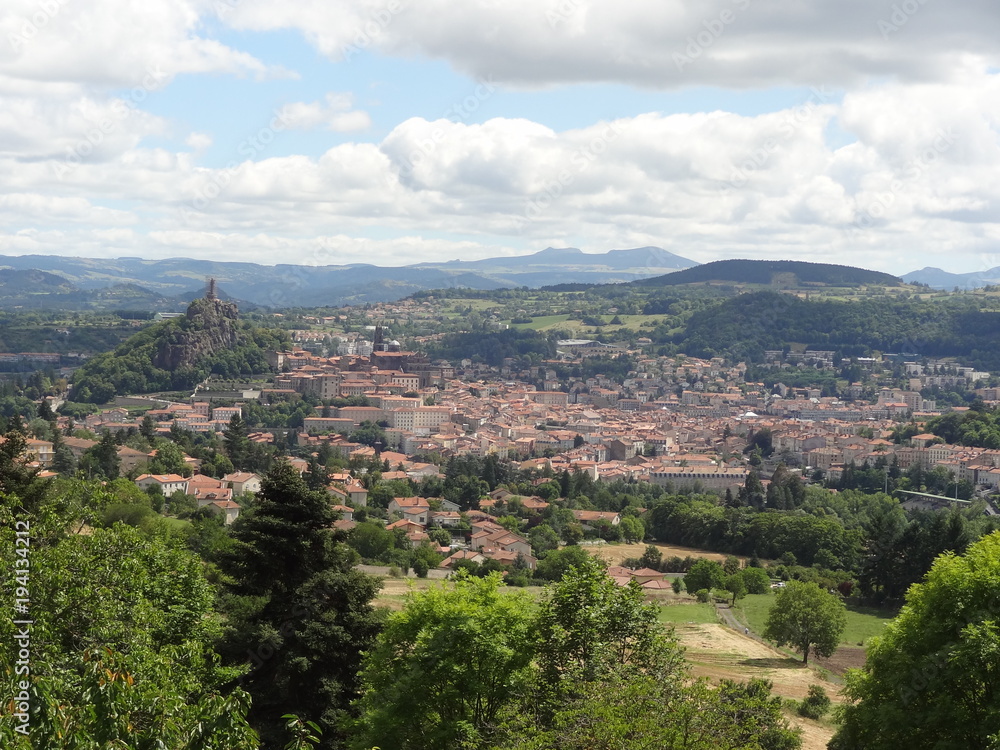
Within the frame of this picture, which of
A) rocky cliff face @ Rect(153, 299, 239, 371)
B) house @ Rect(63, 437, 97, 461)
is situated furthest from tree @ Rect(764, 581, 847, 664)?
rocky cliff face @ Rect(153, 299, 239, 371)

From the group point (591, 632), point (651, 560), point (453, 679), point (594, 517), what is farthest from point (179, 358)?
point (591, 632)

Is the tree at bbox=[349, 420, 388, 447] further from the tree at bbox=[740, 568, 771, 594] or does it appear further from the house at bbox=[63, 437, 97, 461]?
the tree at bbox=[740, 568, 771, 594]

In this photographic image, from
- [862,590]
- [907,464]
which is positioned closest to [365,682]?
[862,590]

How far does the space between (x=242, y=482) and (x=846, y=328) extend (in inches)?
5223

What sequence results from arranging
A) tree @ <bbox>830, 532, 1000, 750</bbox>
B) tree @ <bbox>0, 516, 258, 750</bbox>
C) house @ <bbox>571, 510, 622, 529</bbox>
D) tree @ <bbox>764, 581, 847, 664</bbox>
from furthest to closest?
1. house @ <bbox>571, 510, 622, 529</bbox>
2. tree @ <bbox>764, 581, 847, 664</bbox>
3. tree @ <bbox>830, 532, 1000, 750</bbox>
4. tree @ <bbox>0, 516, 258, 750</bbox>

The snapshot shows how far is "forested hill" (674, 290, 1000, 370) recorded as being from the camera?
Result: 16906 centimetres

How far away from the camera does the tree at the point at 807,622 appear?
3278 centimetres

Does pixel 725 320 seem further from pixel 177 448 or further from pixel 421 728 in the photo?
pixel 421 728

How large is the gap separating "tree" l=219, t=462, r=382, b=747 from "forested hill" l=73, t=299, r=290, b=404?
9373cm

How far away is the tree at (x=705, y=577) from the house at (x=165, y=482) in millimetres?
26268

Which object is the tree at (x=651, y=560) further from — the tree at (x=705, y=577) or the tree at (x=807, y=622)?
the tree at (x=807, y=622)

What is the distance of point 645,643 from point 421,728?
3.03 metres

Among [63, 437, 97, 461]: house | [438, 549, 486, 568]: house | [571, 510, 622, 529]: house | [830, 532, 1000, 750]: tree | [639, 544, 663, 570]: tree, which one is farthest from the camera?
[571, 510, 622, 529]: house

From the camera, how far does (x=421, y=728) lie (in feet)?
46.6
